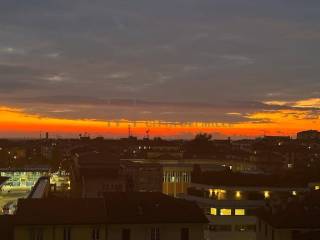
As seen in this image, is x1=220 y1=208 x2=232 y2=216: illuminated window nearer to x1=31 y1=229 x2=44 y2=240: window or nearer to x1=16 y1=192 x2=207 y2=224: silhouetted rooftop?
x1=16 y1=192 x2=207 y2=224: silhouetted rooftop

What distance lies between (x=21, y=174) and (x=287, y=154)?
6732 centimetres

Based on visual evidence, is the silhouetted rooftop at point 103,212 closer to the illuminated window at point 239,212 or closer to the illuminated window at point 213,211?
the illuminated window at point 239,212

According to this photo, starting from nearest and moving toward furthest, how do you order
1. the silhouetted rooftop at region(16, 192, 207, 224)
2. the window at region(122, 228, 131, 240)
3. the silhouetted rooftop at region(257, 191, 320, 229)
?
1. the silhouetted rooftop at region(16, 192, 207, 224)
2. the window at region(122, 228, 131, 240)
3. the silhouetted rooftop at region(257, 191, 320, 229)

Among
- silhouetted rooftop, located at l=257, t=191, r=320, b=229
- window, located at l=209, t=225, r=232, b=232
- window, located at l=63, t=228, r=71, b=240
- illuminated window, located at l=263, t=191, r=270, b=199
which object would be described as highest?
silhouetted rooftop, located at l=257, t=191, r=320, b=229

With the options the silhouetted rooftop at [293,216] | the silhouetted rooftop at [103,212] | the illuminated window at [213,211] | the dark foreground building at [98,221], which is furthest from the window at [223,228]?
the dark foreground building at [98,221]

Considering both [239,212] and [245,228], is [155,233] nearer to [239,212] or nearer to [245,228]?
[245,228]

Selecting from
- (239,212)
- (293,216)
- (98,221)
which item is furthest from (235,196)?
(98,221)

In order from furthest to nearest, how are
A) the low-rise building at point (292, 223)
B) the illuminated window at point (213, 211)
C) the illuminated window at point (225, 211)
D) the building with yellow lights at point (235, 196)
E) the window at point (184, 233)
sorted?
the illuminated window at point (213, 211), the illuminated window at point (225, 211), the building with yellow lights at point (235, 196), the low-rise building at point (292, 223), the window at point (184, 233)

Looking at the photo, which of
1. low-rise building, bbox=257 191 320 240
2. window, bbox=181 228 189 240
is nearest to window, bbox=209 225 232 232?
low-rise building, bbox=257 191 320 240

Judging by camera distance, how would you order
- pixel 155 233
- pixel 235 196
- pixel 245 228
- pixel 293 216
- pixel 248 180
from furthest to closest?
pixel 248 180 → pixel 235 196 → pixel 245 228 → pixel 293 216 → pixel 155 233

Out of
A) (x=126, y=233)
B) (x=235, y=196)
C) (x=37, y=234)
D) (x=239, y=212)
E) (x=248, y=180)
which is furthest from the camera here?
(x=248, y=180)

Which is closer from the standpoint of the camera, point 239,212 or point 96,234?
point 96,234

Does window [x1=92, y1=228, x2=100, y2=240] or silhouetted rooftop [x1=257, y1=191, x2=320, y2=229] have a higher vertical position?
silhouetted rooftop [x1=257, y1=191, x2=320, y2=229]

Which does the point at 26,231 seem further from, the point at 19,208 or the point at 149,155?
the point at 149,155
